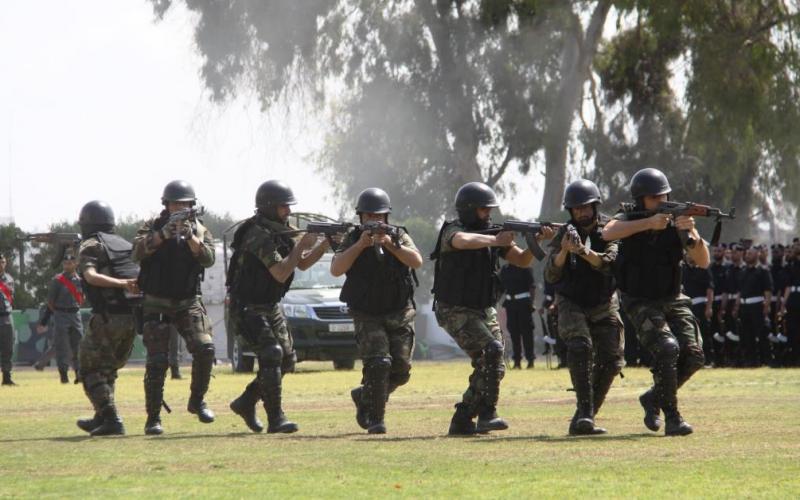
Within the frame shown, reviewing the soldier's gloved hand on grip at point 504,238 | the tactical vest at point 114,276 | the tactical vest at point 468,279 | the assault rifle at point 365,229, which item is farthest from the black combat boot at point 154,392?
the soldier's gloved hand on grip at point 504,238

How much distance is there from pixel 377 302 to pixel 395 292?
156mm

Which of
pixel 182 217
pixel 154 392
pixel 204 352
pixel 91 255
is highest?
pixel 182 217

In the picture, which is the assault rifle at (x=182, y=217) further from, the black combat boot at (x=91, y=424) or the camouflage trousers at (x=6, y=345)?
the camouflage trousers at (x=6, y=345)

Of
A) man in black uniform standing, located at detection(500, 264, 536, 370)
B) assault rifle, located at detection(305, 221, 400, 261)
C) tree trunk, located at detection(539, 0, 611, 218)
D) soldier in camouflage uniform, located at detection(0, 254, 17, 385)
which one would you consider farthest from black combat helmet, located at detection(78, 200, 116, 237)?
tree trunk, located at detection(539, 0, 611, 218)

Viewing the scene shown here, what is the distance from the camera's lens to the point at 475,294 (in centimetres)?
1156

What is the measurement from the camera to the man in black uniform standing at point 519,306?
25.2m

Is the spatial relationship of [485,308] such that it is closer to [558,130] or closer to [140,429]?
[140,429]

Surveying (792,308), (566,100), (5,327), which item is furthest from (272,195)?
(566,100)

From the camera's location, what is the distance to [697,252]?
1112 cm

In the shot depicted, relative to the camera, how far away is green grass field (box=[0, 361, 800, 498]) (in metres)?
8.13

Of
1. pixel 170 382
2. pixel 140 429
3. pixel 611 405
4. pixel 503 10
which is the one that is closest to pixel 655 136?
pixel 503 10

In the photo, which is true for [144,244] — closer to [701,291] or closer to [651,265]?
[651,265]

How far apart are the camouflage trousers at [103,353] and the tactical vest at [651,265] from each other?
394cm

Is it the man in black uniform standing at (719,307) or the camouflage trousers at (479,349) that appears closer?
the camouflage trousers at (479,349)
